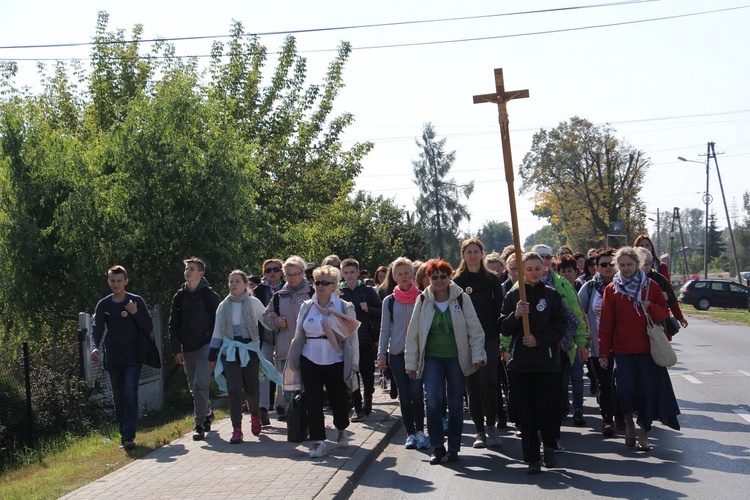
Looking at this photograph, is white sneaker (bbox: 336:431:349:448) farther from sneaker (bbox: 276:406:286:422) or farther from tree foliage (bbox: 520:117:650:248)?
tree foliage (bbox: 520:117:650:248)

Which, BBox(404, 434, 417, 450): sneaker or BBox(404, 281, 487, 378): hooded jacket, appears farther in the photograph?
BBox(404, 434, 417, 450): sneaker

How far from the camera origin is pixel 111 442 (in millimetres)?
10680

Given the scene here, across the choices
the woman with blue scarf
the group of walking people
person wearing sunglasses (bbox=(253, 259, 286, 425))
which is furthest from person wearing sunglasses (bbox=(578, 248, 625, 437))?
person wearing sunglasses (bbox=(253, 259, 286, 425))

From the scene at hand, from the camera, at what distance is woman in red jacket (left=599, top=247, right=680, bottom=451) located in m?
8.62

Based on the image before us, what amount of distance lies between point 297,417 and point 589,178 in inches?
2486

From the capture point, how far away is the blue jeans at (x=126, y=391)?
32.5ft

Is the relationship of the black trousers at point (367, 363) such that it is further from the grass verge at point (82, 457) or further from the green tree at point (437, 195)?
the green tree at point (437, 195)

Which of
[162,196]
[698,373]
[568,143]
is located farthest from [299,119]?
[568,143]

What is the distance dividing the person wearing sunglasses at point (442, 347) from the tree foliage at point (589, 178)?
200 ft

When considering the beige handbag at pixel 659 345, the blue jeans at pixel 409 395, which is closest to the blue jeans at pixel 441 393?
the blue jeans at pixel 409 395

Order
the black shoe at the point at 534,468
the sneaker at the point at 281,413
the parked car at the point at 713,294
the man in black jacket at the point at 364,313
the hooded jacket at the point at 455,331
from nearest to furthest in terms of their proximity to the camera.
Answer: the black shoe at the point at 534,468
the hooded jacket at the point at 455,331
the man in black jacket at the point at 364,313
the sneaker at the point at 281,413
the parked car at the point at 713,294

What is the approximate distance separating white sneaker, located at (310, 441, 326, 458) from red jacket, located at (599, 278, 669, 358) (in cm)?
266

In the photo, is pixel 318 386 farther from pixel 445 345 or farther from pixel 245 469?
pixel 445 345

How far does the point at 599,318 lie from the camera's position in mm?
9578
